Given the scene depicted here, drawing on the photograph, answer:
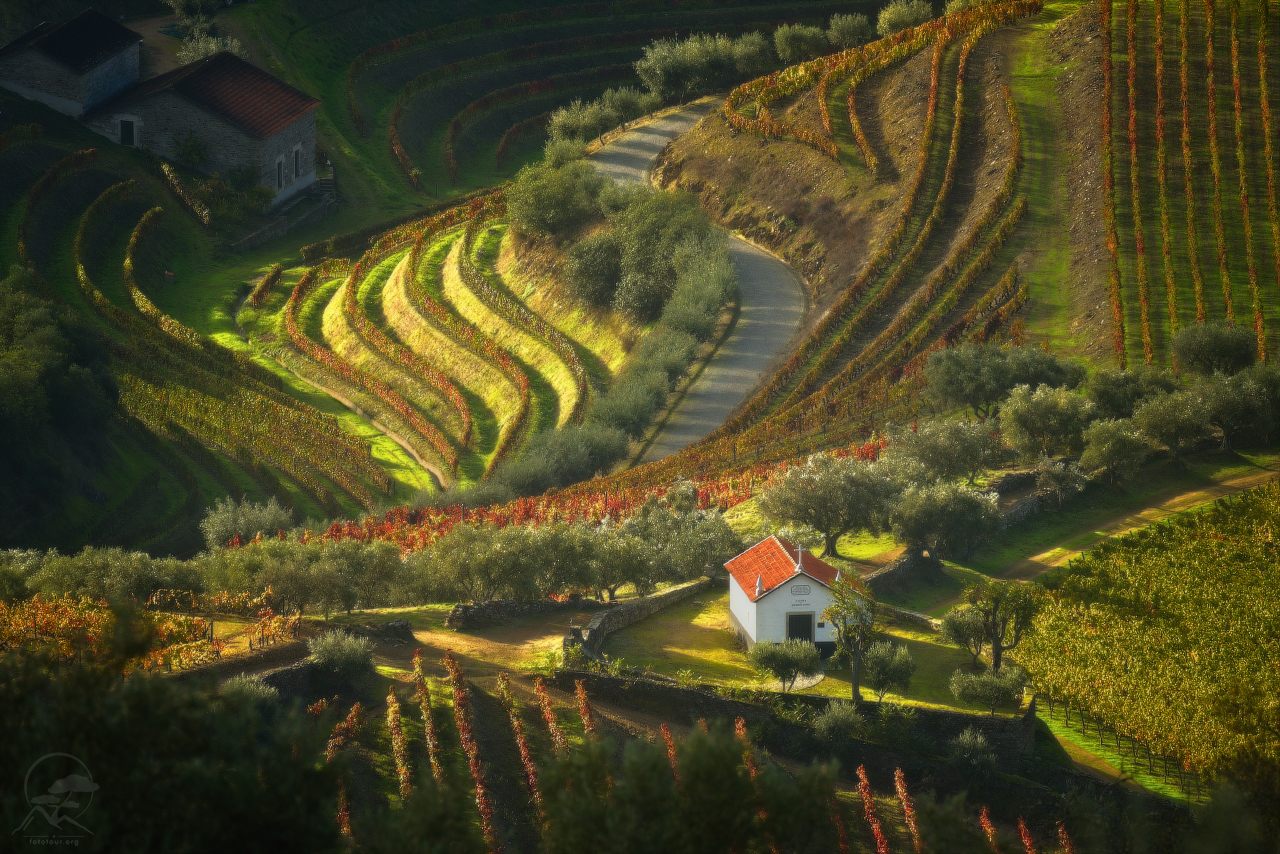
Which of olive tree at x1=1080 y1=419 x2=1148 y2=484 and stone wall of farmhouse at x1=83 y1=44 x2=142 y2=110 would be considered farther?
stone wall of farmhouse at x1=83 y1=44 x2=142 y2=110

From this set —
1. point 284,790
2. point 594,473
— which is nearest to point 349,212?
point 594,473

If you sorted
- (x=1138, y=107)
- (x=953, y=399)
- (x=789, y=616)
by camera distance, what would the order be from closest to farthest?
(x=789, y=616)
(x=953, y=399)
(x=1138, y=107)

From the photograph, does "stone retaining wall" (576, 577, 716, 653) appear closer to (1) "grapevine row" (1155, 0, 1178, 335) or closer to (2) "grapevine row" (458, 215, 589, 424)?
(2) "grapevine row" (458, 215, 589, 424)

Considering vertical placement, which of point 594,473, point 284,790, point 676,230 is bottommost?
point 594,473

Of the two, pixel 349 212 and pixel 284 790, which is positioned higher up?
pixel 349 212

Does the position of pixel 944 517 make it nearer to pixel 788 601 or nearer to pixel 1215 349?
pixel 788 601

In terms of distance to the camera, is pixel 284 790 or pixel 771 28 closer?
pixel 284 790

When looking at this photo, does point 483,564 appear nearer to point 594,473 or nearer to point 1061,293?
point 594,473

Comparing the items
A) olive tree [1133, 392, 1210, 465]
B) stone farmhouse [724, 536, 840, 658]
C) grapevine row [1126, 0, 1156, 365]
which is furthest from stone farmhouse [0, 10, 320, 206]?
olive tree [1133, 392, 1210, 465]
